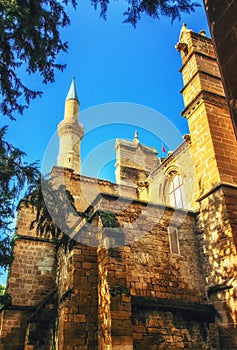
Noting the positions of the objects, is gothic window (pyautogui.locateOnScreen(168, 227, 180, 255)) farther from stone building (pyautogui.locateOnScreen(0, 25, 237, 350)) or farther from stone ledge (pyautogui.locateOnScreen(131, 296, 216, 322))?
stone ledge (pyautogui.locateOnScreen(131, 296, 216, 322))

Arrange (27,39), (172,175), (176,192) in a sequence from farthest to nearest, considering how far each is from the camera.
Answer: (172,175) < (176,192) < (27,39)

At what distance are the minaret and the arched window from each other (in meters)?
12.8

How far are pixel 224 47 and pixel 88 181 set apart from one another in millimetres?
14658

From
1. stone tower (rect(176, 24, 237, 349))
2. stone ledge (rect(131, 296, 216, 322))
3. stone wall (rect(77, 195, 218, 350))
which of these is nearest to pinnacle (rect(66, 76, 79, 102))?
stone tower (rect(176, 24, 237, 349))

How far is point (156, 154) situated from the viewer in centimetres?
2333

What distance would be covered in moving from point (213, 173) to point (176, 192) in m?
4.09

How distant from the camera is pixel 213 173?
31.3 feet

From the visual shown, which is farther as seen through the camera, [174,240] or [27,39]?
[174,240]

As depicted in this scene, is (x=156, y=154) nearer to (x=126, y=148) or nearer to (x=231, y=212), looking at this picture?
(x=126, y=148)

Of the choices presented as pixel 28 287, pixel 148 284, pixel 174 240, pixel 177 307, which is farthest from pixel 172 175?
pixel 28 287

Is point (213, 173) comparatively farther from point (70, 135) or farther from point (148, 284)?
point (70, 135)

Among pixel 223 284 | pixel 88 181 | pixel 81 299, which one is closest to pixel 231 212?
pixel 223 284

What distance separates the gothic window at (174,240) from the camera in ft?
29.8

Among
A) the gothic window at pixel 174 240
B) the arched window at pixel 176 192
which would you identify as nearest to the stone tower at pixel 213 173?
the gothic window at pixel 174 240
